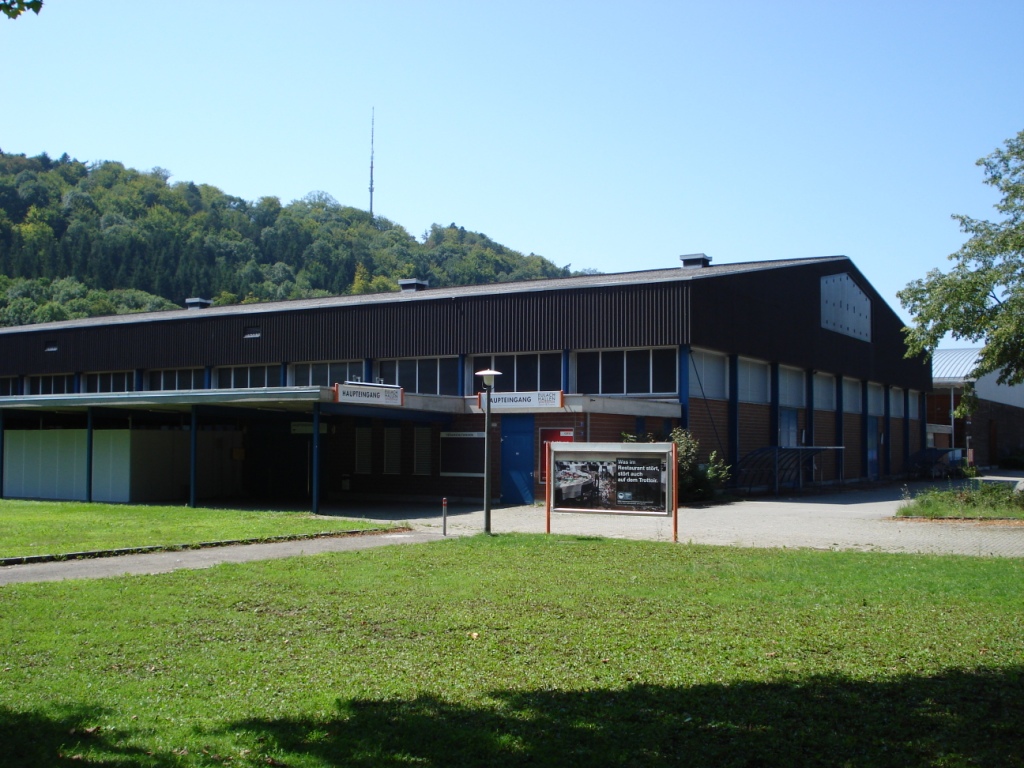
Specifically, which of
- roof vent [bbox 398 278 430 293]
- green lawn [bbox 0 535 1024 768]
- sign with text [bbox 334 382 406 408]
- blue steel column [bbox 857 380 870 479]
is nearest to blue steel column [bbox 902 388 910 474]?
blue steel column [bbox 857 380 870 479]

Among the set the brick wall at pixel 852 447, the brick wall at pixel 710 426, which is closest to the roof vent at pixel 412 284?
the brick wall at pixel 710 426

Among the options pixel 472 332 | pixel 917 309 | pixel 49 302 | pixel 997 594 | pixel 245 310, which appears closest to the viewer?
pixel 997 594

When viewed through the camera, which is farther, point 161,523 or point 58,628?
point 161,523

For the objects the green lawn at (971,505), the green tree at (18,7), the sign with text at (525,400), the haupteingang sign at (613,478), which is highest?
the green tree at (18,7)

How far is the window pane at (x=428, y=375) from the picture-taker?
37.6 meters

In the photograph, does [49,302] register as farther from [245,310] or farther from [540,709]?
[540,709]

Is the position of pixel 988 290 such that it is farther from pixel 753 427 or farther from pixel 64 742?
pixel 64 742

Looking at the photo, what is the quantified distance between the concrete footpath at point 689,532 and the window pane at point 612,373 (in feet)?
19.2

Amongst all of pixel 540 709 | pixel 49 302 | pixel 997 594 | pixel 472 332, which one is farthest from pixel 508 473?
pixel 49 302

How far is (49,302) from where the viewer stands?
10444 cm

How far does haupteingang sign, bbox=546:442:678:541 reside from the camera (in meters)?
19.0

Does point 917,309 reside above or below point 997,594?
above

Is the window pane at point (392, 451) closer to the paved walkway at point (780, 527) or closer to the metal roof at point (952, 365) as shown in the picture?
the paved walkway at point (780, 527)

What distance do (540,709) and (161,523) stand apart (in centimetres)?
1766
